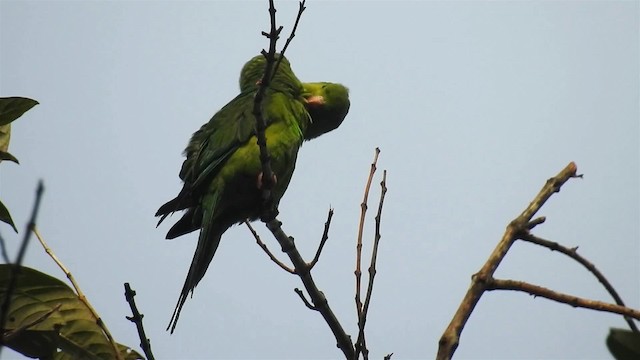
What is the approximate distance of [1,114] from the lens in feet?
8.87

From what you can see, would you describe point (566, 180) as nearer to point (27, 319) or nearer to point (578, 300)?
point (578, 300)

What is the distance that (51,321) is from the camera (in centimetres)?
242

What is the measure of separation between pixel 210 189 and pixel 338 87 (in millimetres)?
1492

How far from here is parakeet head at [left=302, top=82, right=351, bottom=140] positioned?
5.41 meters

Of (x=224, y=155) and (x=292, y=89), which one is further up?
(x=292, y=89)

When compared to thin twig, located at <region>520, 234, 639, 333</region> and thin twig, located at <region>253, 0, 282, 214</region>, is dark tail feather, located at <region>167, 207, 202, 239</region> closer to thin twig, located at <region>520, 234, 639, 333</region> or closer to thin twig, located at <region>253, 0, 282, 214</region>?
thin twig, located at <region>253, 0, 282, 214</region>

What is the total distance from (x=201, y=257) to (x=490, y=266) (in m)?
2.54

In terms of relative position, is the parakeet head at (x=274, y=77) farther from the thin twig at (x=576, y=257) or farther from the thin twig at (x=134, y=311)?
the thin twig at (x=576, y=257)

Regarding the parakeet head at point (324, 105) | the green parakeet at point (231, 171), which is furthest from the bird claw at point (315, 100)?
the green parakeet at point (231, 171)

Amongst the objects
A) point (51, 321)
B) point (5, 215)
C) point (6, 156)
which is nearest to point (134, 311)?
point (51, 321)

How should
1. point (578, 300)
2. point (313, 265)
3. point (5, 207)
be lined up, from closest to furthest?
point (578, 300)
point (5, 207)
point (313, 265)

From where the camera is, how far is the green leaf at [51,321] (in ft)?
7.77

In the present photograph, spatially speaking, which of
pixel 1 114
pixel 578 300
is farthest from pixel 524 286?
pixel 1 114

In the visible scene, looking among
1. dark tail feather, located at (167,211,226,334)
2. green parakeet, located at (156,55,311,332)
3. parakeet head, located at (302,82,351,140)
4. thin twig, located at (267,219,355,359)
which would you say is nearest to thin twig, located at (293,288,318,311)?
thin twig, located at (267,219,355,359)
